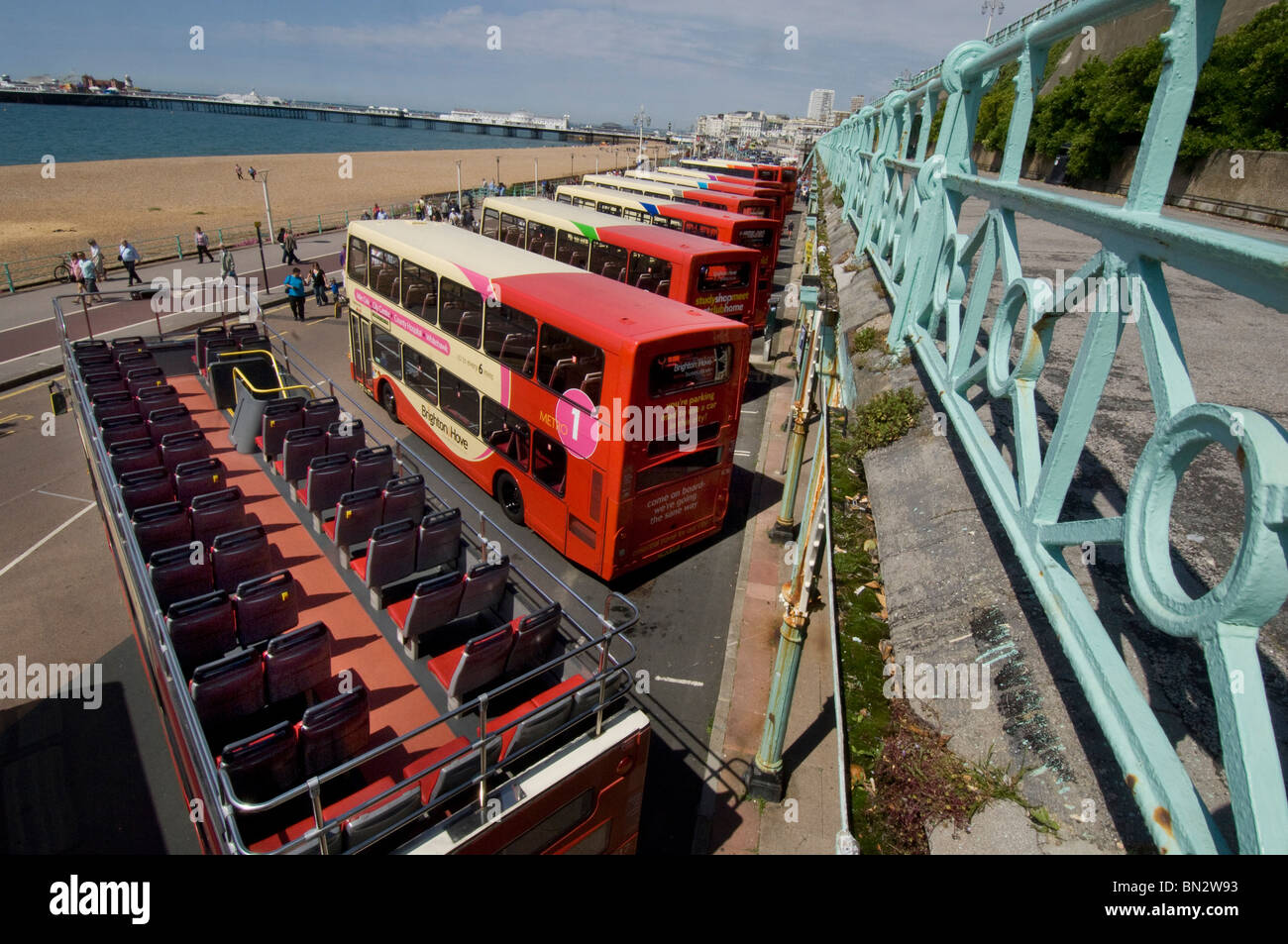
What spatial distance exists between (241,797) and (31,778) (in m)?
4.46

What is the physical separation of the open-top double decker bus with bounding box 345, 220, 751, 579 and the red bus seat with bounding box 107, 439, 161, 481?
16.0 feet

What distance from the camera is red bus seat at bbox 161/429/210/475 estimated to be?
8.13 m

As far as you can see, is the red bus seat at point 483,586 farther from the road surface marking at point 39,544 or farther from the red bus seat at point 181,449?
the road surface marking at point 39,544

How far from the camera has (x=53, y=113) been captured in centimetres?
14712

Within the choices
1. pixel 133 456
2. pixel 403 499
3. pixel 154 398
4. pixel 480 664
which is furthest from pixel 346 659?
pixel 154 398

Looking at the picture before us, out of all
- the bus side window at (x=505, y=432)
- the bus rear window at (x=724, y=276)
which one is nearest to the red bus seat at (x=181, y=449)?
the bus side window at (x=505, y=432)

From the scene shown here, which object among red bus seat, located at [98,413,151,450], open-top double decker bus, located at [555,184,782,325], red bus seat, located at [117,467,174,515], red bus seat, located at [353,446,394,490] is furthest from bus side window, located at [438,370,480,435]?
open-top double decker bus, located at [555,184,782,325]

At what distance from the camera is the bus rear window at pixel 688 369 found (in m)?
9.18

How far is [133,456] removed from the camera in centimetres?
780

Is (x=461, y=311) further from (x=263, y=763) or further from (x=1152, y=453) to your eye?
(x=1152, y=453)

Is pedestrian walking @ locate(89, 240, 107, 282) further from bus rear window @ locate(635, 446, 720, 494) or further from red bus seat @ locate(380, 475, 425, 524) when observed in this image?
bus rear window @ locate(635, 446, 720, 494)

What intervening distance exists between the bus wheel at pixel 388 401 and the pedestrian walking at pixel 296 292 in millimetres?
8595
